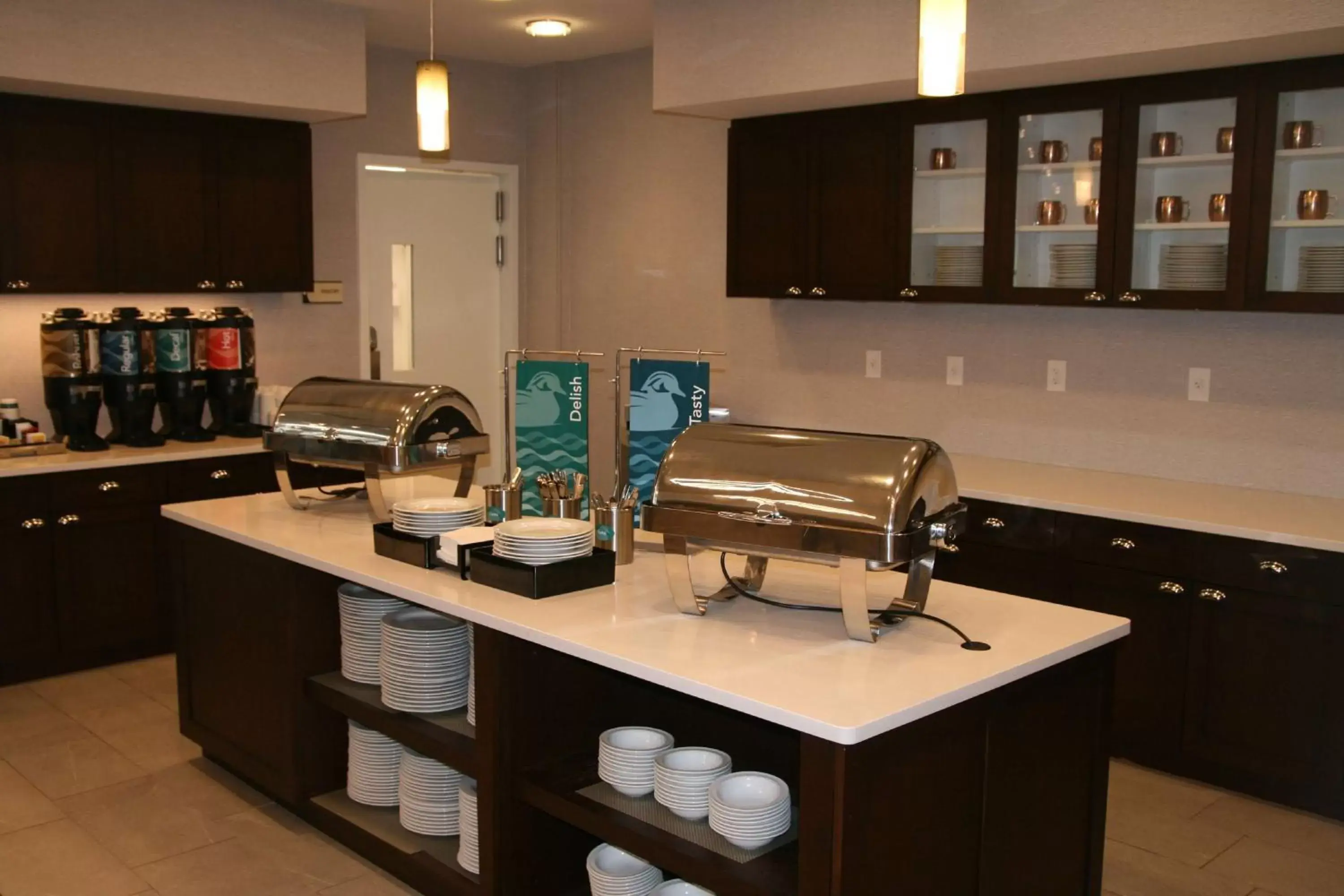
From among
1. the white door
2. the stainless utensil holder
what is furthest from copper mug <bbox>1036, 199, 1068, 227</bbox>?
the white door

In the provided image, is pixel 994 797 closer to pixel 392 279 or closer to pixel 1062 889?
→ pixel 1062 889

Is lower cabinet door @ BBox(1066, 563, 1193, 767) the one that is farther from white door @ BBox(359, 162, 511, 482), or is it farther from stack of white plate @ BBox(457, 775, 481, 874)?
white door @ BBox(359, 162, 511, 482)

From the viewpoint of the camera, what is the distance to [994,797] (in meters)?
2.58

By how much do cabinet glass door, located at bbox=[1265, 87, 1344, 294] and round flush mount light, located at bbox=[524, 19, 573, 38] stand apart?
315 cm

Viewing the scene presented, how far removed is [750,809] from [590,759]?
65cm

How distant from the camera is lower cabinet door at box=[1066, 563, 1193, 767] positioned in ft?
13.0

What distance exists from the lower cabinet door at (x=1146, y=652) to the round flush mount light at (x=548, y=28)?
3.35 metres

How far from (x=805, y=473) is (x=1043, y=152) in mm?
2311

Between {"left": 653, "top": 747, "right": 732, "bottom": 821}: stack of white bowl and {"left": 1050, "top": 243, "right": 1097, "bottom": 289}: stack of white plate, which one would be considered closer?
{"left": 653, "top": 747, "right": 732, "bottom": 821}: stack of white bowl

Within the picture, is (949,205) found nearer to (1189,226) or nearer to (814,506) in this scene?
(1189,226)

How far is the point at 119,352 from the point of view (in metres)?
5.27

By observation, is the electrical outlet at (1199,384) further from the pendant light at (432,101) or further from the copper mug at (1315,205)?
the pendant light at (432,101)

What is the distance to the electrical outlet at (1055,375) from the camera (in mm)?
4863

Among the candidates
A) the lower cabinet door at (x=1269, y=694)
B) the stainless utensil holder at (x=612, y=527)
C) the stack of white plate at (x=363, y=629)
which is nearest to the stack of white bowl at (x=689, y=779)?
the stainless utensil holder at (x=612, y=527)
